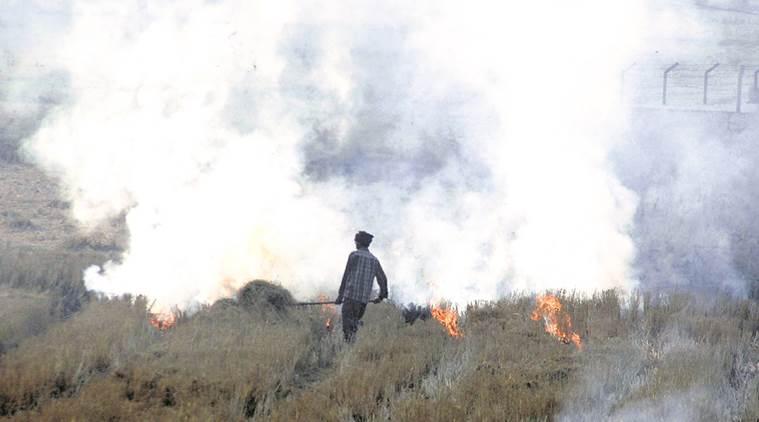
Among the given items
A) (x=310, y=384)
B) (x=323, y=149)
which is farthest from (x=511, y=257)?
(x=323, y=149)

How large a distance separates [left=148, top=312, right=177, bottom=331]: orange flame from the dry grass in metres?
0.12

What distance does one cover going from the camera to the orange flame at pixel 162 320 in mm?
9570

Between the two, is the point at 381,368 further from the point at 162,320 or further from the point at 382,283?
the point at 162,320

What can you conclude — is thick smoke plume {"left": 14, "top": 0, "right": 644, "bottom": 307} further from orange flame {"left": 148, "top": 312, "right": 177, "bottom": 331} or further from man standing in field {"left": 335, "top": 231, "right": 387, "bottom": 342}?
man standing in field {"left": 335, "top": 231, "right": 387, "bottom": 342}

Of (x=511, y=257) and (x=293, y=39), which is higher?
(x=293, y=39)

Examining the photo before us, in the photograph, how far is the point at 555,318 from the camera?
10305mm

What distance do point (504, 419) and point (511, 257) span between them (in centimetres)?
690

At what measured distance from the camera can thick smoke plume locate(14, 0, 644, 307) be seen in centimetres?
1309

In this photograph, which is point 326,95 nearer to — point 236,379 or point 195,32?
point 195,32

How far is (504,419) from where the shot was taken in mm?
6566

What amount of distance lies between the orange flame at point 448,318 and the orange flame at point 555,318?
0.88 metres

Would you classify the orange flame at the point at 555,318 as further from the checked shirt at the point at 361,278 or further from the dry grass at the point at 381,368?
the checked shirt at the point at 361,278

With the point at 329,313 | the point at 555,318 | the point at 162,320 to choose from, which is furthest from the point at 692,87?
the point at 162,320

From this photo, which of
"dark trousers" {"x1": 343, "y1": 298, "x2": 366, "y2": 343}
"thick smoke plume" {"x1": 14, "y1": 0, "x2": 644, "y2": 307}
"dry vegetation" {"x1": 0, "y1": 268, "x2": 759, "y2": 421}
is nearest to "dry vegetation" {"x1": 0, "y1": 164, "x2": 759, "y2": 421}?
"dry vegetation" {"x1": 0, "y1": 268, "x2": 759, "y2": 421}
